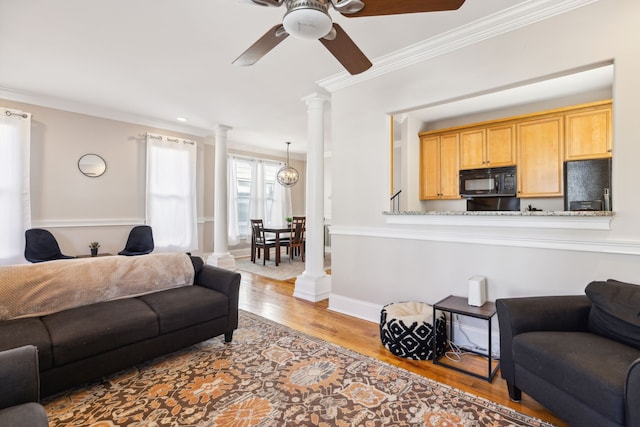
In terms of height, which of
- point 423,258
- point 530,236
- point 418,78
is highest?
point 418,78

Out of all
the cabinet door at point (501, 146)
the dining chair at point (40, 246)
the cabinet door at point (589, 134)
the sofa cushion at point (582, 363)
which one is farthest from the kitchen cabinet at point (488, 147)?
the dining chair at point (40, 246)

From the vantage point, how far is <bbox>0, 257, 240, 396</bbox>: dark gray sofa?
70.4 inches

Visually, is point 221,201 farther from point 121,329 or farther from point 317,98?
point 121,329

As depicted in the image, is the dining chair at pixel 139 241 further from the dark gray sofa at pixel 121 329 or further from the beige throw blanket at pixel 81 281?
the dark gray sofa at pixel 121 329

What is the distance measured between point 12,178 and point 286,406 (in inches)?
187

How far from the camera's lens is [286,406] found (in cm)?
183

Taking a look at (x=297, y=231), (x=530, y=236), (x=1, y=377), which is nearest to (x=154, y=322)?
(x=1, y=377)

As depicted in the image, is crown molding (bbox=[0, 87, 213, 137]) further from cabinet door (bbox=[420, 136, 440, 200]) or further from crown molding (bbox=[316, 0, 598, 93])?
cabinet door (bbox=[420, 136, 440, 200])

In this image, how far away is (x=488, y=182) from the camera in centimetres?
459

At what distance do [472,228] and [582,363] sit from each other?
1303 millimetres

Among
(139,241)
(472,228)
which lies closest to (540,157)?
(472,228)

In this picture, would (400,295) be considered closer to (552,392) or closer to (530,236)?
(530,236)

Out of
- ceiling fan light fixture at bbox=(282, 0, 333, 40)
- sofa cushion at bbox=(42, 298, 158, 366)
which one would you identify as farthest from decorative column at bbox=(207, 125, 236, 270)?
ceiling fan light fixture at bbox=(282, 0, 333, 40)

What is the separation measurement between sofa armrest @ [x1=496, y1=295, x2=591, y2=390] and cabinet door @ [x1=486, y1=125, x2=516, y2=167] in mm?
3114
